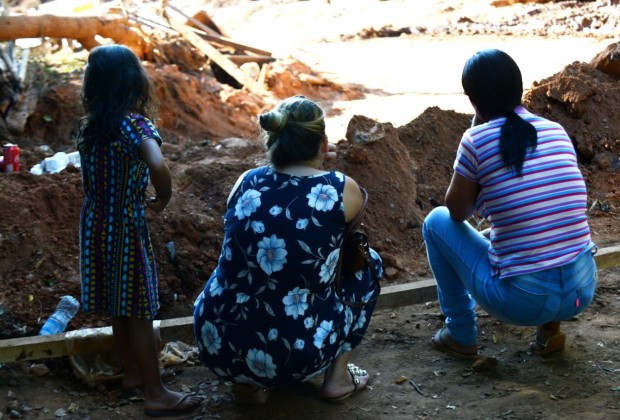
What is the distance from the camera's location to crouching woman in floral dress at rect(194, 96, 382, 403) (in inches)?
126

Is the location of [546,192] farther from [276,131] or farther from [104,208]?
[104,208]

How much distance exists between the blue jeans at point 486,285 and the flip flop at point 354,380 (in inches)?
19.1

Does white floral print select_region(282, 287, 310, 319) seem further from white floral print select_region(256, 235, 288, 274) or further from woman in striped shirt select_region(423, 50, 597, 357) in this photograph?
woman in striped shirt select_region(423, 50, 597, 357)

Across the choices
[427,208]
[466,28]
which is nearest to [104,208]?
[427,208]

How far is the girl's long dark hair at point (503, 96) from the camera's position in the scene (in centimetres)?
328

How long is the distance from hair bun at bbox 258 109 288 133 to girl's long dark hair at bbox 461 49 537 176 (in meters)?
0.81

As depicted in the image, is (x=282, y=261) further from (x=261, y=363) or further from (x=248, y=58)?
(x=248, y=58)

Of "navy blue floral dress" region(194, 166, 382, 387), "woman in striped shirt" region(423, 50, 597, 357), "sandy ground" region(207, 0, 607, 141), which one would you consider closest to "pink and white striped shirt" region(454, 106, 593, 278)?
"woman in striped shirt" region(423, 50, 597, 357)

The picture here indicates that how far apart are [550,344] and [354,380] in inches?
37.4

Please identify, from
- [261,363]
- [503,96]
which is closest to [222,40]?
[503,96]

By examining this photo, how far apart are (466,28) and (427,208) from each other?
11826 millimetres

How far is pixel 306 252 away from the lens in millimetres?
3205

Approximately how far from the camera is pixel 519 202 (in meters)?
3.30

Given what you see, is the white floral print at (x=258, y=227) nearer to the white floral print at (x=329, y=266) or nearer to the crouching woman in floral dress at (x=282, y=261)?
the crouching woman in floral dress at (x=282, y=261)
